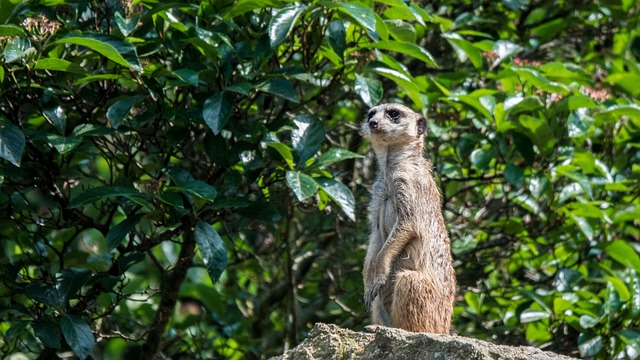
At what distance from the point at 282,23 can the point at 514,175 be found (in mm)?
2215

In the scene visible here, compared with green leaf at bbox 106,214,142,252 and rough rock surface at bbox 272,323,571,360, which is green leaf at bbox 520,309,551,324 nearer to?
rough rock surface at bbox 272,323,571,360

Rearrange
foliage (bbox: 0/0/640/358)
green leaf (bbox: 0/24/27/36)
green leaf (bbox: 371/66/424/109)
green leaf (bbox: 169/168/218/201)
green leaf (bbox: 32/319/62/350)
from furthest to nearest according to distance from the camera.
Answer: green leaf (bbox: 371/66/424/109)
foliage (bbox: 0/0/640/358)
green leaf (bbox: 32/319/62/350)
green leaf (bbox: 169/168/218/201)
green leaf (bbox: 0/24/27/36)

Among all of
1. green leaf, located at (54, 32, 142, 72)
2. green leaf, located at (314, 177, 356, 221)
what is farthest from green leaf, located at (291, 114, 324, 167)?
green leaf, located at (54, 32, 142, 72)

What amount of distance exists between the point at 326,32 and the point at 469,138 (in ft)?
5.10

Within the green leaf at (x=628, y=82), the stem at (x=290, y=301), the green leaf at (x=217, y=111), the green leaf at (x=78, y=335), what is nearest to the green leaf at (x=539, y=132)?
the green leaf at (x=628, y=82)

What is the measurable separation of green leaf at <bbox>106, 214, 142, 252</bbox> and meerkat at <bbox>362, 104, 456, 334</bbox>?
1453 mm

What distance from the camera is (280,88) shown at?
655 centimetres

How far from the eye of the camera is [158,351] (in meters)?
7.39

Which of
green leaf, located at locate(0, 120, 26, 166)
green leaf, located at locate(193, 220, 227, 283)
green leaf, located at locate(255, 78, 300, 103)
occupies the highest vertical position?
green leaf, located at locate(255, 78, 300, 103)

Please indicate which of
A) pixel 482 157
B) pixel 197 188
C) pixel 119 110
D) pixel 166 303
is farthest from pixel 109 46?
pixel 482 157

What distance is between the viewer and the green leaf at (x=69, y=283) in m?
6.52

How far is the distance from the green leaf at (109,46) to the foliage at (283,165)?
16mm

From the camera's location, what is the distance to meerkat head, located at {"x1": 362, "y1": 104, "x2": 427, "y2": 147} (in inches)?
276

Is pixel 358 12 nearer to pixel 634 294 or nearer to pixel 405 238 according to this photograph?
pixel 405 238
